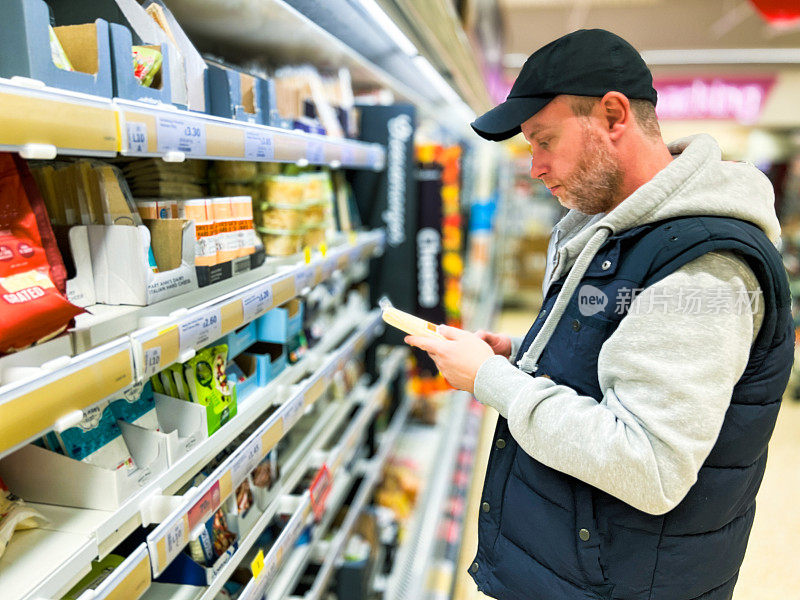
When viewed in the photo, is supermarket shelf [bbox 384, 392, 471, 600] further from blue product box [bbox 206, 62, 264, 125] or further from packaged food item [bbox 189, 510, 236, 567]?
blue product box [bbox 206, 62, 264, 125]

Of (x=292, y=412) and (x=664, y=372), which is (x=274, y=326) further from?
(x=664, y=372)

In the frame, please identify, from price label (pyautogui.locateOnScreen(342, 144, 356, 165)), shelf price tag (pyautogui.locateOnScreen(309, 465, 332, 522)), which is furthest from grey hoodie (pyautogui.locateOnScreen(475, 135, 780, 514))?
price label (pyautogui.locateOnScreen(342, 144, 356, 165))

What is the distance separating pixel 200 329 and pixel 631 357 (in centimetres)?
85

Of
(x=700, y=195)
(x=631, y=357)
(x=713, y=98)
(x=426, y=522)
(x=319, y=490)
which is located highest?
(x=713, y=98)

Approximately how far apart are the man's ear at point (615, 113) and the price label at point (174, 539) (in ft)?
3.68

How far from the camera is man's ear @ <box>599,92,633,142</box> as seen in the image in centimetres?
103

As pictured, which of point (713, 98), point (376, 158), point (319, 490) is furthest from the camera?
point (713, 98)

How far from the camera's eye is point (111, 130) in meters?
0.90

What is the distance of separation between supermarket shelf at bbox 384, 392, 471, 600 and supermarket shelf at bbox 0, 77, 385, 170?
191cm

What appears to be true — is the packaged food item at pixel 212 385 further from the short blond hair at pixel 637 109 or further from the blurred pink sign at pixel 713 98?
the blurred pink sign at pixel 713 98

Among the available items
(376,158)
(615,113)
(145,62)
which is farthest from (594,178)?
(376,158)

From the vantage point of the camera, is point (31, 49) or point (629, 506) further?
point (629, 506)

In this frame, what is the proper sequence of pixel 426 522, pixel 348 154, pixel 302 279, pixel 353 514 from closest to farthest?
1. pixel 302 279
2. pixel 348 154
3. pixel 353 514
4. pixel 426 522

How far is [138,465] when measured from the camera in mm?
1138
